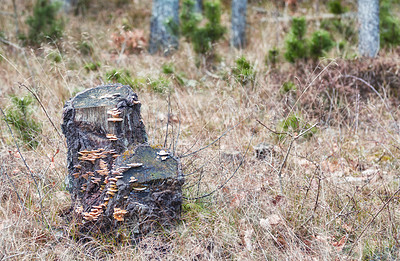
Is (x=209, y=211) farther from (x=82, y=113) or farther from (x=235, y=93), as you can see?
(x=235, y=93)

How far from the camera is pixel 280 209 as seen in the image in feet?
9.80

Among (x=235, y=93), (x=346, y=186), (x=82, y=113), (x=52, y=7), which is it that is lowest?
(x=346, y=186)

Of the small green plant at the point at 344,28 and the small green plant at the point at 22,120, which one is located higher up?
the small green plant at the point at 344,28

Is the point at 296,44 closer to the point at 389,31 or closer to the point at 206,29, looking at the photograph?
the point at 206,29

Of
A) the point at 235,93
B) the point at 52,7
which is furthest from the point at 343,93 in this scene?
the point at 52,7

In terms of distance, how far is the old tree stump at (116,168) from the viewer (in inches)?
104

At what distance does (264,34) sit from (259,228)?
20.6ft

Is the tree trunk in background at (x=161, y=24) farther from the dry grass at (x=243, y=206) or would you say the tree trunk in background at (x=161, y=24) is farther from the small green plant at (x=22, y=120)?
the small green plant at (x=22, y=120)

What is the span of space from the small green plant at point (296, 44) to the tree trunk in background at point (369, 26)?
1.17m

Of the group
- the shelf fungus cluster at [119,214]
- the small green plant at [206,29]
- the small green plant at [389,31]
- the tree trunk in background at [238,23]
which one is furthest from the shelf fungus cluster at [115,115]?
the tree trunk in background at [238,23]

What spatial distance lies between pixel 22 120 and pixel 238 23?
562 cm

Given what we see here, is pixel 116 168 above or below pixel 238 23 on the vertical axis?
below

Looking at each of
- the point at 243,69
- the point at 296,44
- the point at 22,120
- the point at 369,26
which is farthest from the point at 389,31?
the point at 22,120

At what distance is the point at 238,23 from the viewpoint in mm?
8555
